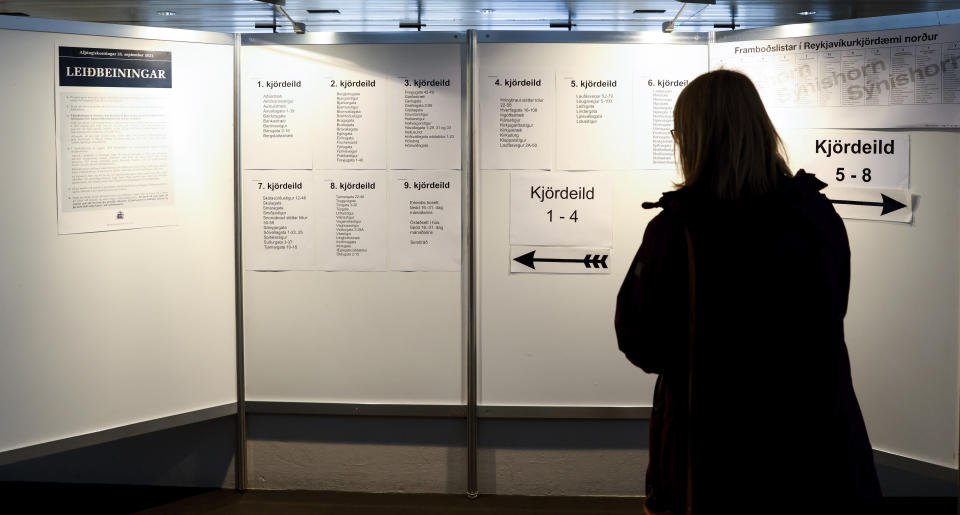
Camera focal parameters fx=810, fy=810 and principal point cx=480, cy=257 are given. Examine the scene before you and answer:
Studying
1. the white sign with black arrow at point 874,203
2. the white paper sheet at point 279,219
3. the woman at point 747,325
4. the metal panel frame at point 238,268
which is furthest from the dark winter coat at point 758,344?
the metal panel frame at point 238,268

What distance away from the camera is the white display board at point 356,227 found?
358cm

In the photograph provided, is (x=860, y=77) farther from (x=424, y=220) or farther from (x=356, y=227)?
(x=356, y=227)

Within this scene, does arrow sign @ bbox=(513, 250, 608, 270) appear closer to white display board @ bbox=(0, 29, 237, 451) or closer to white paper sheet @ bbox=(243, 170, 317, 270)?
white paper sheet @ bbox=(243, 170, 317, 270)

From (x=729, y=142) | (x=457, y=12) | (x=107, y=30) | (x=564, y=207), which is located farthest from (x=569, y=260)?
(x=107, y=30)

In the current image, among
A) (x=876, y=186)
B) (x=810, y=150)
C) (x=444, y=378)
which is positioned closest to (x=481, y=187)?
(x=444, y=378)

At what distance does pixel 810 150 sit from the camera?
10.7ft

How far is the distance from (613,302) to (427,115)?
1.17m

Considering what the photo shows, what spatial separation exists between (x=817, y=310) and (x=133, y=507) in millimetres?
3193

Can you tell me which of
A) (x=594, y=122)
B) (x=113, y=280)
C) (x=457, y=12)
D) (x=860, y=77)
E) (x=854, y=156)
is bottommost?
(x=113, y=280)

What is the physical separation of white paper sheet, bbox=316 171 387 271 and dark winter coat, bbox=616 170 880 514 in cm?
207

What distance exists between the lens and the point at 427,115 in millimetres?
3578

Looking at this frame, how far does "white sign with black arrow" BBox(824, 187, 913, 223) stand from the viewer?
10.2 feet

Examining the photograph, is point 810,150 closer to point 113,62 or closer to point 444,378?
point 444,378

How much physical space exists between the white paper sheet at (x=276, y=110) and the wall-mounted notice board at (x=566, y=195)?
0.79 metres
